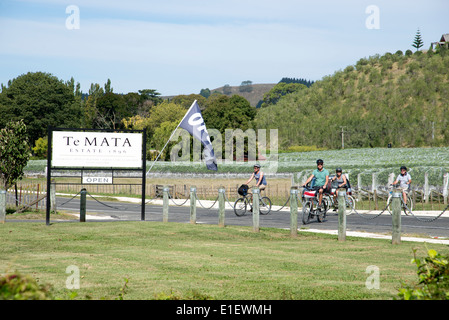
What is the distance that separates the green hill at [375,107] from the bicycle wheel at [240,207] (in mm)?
75822

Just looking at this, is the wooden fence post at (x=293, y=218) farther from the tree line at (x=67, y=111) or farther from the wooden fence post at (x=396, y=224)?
the tree line at (x=67, y=111)

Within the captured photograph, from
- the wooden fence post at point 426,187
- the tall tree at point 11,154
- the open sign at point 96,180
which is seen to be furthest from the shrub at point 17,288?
the wooden fence post at point 426,187

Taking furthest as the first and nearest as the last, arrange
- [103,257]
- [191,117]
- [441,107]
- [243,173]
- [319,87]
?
1. [319,87]
2. [441,107]
3. [243,173]
4. [191,117]
5. [103,257]

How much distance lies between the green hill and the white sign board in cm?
7997

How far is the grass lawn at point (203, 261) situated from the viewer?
7.45m

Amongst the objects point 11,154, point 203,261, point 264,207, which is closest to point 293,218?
point 203,261

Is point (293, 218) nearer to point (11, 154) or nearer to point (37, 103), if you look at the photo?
point (11, 154)

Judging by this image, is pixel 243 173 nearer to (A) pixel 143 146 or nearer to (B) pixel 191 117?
(B) pixel 191 117

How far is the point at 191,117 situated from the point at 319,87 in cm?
10809

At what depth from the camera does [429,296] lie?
14.2 feet

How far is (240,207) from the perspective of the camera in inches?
923

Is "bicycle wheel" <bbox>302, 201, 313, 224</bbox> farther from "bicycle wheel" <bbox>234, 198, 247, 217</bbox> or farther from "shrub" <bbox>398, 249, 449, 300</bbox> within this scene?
"shrub" <bbox>398, 249, 449, 300</bbox>
